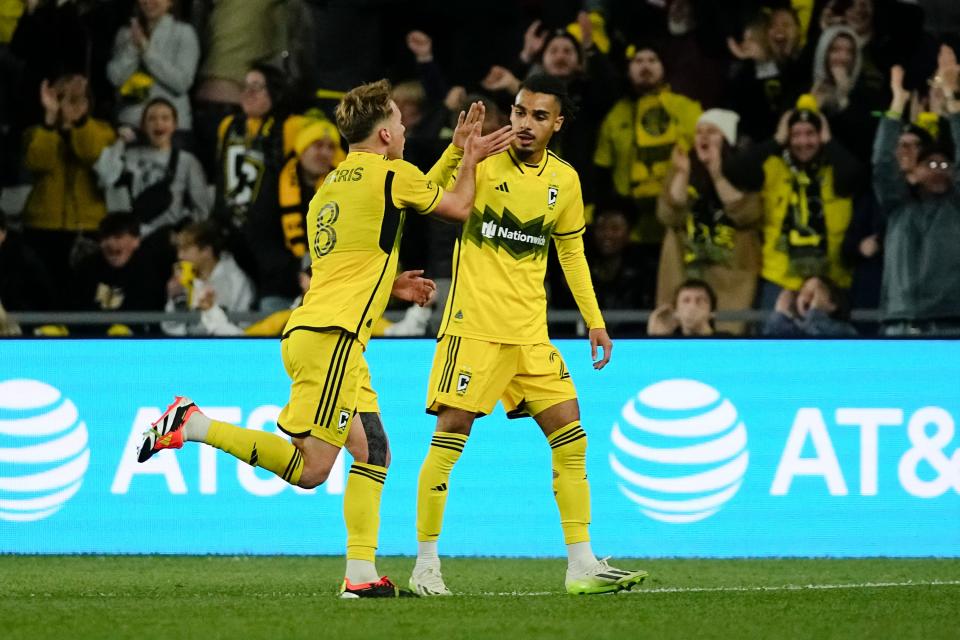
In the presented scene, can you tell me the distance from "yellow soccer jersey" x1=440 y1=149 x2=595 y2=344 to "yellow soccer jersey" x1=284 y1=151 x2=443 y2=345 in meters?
0.66

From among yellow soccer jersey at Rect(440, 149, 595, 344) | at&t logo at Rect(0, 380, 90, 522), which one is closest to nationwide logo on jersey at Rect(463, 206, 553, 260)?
yellow soccer jersey at Rect(440, 149, 595, 344)

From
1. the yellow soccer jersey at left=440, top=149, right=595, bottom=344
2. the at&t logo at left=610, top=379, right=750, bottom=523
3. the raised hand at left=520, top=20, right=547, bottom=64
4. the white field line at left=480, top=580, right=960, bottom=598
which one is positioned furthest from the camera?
the raised hand at left=520, top=20, right=547, bottom=64

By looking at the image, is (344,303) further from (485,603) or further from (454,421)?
(485,603)

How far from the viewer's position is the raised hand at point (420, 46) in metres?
12.7

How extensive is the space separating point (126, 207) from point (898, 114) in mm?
5713

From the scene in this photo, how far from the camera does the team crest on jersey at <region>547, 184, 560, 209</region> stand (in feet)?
26.2

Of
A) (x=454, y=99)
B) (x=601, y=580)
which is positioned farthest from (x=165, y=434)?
(x=454, y=99)

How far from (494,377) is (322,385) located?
1.02m

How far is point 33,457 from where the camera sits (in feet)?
34.2

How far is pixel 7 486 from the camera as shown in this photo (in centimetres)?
1041

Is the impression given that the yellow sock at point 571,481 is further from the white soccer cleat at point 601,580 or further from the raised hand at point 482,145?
the raised hand at point 482,145

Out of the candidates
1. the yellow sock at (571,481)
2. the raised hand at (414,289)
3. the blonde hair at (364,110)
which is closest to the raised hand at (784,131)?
the yellow sock at (571,481)

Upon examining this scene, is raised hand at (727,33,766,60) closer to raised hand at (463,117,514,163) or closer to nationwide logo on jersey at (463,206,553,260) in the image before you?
nationwide logo on jersey at (463,206,553,260)

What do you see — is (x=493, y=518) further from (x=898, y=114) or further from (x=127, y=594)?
(x=898, y=114)
